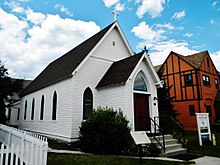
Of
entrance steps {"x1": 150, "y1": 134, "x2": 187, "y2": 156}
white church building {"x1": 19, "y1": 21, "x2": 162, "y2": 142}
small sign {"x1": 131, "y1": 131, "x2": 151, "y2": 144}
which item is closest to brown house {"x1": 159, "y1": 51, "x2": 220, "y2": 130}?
white church building {"x1": 19, "y1": 21, "x2": 162, "y2": 142}

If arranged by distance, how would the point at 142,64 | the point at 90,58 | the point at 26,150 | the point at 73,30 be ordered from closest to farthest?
the point at 26,150 → the point at 142,64 → the point at 90,58 → the point at 73,30

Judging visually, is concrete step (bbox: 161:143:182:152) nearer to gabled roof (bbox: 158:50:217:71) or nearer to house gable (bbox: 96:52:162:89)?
house gable (bbox: 96:52:162:89)

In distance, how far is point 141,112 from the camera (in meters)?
12.4

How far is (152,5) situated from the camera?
14.2 m

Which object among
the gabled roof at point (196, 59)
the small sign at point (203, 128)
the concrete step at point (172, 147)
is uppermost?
the gabled roof at point (196, 59)

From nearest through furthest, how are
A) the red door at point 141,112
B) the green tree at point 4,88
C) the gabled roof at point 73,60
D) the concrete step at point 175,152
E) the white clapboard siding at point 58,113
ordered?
the concrete step at point 175,152 → the red door at point 141,112 → the white clapboard siding at point 58,113 → the gabled roof at point 73,60 → the green tree at point 4,88

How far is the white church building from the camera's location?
11711mm

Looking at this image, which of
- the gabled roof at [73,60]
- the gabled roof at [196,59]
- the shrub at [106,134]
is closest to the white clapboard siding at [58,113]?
the gabled roof at [73,60]

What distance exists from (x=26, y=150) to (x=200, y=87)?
2454 centimetres

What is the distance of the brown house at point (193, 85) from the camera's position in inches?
988

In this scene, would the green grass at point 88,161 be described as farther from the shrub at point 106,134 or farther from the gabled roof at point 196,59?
the gabled roof at point 196,59

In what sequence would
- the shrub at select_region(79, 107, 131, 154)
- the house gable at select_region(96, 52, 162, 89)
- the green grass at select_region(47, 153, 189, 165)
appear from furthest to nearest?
the house gable at select_region(96, 52, 162, 89) → the shrub at select_region(79, 107, 131, 154) → the green grass at select_region(47, 153, 189, 165)

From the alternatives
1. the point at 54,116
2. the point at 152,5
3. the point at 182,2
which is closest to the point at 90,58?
the point at 54,116

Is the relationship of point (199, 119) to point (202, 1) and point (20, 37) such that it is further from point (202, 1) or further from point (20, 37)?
point (20, 37)
